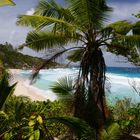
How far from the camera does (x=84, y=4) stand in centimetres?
1055

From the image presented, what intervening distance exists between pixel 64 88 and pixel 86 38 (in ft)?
4.91

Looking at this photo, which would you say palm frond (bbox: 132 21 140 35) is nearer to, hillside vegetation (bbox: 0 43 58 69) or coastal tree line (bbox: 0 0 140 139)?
coastal tree line (bbox: 0 0 140 139)

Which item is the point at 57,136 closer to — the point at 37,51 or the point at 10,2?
the point at 37,51

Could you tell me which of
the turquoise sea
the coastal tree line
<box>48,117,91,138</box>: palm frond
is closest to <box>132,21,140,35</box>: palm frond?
the coastal tree line

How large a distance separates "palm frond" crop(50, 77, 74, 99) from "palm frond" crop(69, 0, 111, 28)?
1.62 meters

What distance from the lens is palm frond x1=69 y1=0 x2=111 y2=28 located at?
10.6m

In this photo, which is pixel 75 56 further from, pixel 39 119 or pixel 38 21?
pixel 39 119

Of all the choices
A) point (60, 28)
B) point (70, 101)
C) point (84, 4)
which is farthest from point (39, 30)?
point (70, 101)

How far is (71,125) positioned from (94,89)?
423cm

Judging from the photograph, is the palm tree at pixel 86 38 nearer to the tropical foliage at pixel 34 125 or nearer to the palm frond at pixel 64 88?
the palm frond at pixel 64 88

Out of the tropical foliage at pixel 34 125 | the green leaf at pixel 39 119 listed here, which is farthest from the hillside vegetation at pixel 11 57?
the green leaf at pixel 39 119

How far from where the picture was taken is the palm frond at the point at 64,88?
11.0m

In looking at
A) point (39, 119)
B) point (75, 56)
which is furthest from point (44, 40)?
point (39, 119)

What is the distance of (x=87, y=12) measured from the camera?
10.6 meters
